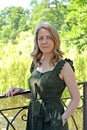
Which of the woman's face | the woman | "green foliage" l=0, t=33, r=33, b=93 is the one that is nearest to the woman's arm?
the woman

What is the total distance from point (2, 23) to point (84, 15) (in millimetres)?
33479

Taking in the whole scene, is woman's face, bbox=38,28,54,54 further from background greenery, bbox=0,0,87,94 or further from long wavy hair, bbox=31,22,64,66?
background greenery, bbox=0,0,87,94

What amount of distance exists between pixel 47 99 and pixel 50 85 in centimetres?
9

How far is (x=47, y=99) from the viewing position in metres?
2.05

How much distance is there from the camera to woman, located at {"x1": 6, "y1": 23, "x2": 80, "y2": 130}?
203cm

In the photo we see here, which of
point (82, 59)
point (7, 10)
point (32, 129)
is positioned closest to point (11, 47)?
point (82, 59)

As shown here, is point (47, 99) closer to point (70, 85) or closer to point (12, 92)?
point (70, 85)

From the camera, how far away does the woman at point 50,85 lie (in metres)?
2.03

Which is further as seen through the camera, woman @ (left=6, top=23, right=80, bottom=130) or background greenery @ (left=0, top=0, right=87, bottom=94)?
background greenery @ (left=0, top=0, right=87, bottom=94)

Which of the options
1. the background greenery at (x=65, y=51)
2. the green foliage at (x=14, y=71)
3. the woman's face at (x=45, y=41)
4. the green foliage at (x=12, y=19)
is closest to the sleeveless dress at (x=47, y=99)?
the woman's face at (x=45, y=41)

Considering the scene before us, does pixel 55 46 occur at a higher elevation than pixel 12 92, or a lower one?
higher

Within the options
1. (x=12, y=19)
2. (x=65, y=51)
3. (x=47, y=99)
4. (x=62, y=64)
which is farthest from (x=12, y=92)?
(x=12, y=19)

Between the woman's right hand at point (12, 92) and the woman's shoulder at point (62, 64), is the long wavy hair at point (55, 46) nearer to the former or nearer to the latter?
the woman's shoulder at point (62, 64)

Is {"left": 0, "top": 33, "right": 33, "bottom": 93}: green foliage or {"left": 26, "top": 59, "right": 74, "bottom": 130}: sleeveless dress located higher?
{"left": 26, "top": 59, "right": 74, "bottom": 130}: sleeveless dress
